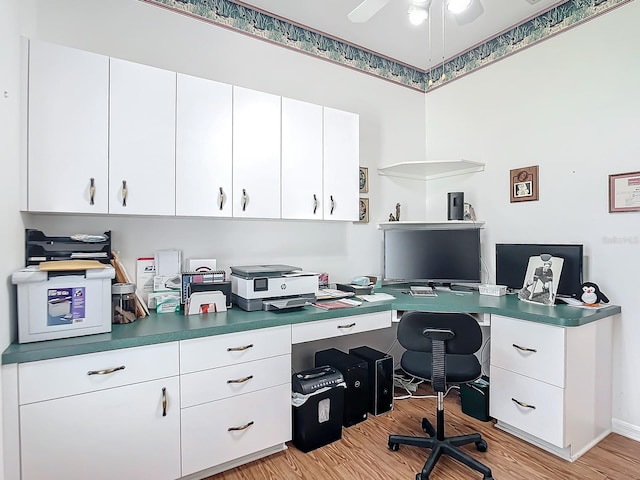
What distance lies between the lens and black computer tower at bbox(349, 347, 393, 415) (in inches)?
100

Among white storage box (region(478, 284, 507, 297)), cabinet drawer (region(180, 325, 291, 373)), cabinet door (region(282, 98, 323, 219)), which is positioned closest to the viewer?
cabinet drawer (region(180, 325, 291, 373))

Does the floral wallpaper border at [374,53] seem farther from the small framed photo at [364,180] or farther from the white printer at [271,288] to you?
the white printer at [271,288]

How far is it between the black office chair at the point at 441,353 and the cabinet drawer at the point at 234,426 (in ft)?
2.44

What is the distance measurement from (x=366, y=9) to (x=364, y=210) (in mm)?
1642

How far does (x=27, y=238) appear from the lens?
66.7 inches

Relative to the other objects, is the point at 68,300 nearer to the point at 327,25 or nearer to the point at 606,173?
the point at 327,25

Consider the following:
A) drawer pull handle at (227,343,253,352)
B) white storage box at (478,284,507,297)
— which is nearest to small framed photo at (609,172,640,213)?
white storage box at (478,284,507,297)

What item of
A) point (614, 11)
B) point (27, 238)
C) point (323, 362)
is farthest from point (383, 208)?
point (27, 238)

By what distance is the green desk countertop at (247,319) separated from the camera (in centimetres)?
148

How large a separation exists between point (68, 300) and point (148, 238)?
0.68 metres

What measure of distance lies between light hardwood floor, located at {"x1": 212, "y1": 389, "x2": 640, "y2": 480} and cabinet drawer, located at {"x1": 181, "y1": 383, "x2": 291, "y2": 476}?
0.14 metres

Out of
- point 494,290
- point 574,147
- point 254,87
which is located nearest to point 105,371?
point 254,87

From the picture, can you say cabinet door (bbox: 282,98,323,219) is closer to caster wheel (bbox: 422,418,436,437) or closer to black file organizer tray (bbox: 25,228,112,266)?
black file organizer tray (bbox: 25,228,112,266)

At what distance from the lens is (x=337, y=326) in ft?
7.27
